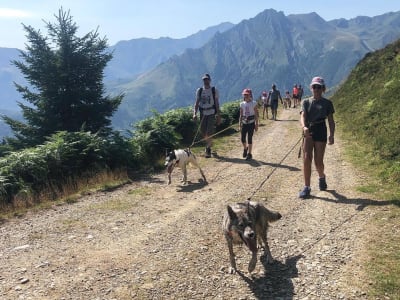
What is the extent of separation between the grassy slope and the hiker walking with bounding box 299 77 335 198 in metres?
1.72

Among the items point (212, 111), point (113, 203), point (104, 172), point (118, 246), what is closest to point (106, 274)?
point (118, 246)

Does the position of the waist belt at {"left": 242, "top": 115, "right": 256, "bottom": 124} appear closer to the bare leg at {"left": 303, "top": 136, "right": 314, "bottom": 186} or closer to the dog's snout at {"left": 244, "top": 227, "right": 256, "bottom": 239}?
the bare leg at {"left": 303, "top": 136, "right": 314, "bottom": 186}

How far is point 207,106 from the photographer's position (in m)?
15.4

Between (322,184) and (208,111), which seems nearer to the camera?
(322,184)

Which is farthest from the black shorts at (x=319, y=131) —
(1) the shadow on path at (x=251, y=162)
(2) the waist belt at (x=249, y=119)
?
(2) the waist belt at (x=249, y=119)

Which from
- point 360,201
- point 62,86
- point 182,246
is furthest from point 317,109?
point 62,86

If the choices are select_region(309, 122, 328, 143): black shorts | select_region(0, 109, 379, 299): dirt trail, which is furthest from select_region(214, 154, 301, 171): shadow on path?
select_region(309, 122, 328, 143): black shorts

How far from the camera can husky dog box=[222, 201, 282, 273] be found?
5559 mm

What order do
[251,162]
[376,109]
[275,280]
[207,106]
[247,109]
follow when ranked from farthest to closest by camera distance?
[376,109] → [207,106] → [251,162] → [247,109] → [275,280]

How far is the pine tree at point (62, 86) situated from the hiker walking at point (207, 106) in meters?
6.12

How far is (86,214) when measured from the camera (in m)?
9.77

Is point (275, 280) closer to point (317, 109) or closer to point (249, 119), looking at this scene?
point (317, 109)

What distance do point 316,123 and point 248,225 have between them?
15.7 feet

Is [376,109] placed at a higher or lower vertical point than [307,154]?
higher
